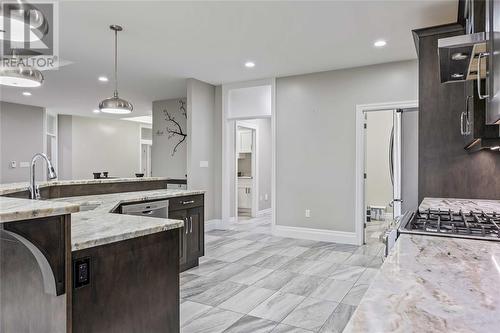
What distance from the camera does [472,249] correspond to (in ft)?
3.76

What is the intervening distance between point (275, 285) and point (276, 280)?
0.47 ft

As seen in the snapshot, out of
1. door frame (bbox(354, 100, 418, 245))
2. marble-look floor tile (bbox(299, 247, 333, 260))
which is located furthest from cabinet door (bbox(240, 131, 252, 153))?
marble-look floor tile (bbox(299, 247, 333, 260))

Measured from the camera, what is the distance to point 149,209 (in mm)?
3316

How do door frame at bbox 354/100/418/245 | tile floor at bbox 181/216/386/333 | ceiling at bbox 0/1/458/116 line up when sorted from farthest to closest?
door frame at bbox 354/100/418/245 < ceiling at bbox 0/1/458/116 < tile floor at bbox 181/216/386/333

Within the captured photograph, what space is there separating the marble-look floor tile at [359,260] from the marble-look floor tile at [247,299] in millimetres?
1362

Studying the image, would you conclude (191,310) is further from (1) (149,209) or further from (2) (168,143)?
(2) (168,143)

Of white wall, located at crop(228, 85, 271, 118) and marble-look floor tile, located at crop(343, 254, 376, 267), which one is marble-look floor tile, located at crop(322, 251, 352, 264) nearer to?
marble-look floor tile, located at crop(343, 254, 376, 267)

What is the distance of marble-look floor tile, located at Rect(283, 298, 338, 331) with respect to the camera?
2430mm

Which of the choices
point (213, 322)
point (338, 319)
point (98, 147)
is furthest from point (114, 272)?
point (98, 147)

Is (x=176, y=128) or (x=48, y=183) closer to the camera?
(x=48, y=183)

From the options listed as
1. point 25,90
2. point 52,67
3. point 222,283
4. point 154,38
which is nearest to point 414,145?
point 222,283

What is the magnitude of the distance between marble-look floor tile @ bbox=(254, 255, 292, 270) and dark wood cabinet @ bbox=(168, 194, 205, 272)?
0.76 meters

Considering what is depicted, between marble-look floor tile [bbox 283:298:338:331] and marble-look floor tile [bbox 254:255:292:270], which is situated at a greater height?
marble-look floor tile [bbox 254:255:292:270]

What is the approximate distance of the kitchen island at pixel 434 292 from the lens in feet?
2.00
